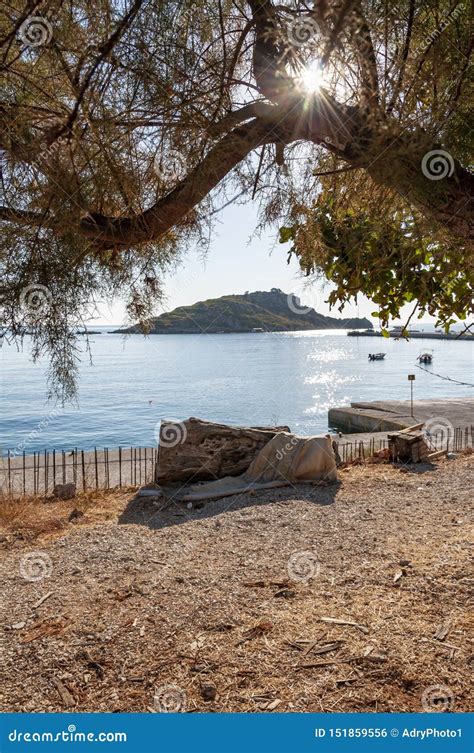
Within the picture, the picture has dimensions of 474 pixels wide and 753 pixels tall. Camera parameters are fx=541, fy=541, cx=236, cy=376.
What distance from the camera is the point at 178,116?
7.38ft

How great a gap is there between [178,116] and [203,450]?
760 centimetres

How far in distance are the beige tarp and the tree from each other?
6587 millimetres

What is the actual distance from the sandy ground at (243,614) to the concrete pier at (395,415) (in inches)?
841

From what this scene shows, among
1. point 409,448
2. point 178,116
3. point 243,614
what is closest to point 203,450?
point 409,448

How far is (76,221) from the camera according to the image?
2211 millimetres

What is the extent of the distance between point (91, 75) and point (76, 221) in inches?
22.1

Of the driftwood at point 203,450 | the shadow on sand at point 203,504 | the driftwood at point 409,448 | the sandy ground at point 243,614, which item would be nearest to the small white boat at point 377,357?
the driftwood at point 409,448

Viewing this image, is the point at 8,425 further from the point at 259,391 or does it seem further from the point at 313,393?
the point at 313,393

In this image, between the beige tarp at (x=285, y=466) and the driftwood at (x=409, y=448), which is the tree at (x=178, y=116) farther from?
the driftwood at (x=409, y=448)

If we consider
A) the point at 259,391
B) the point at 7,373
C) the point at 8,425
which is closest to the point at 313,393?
the point at 259,391

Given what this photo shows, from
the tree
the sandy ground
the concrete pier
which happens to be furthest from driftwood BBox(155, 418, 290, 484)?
the concrete pier

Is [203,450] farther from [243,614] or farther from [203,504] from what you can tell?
[243,614]

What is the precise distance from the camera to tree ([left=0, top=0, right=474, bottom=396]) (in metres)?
2.06

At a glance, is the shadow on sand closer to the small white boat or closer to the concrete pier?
the concrete pier
